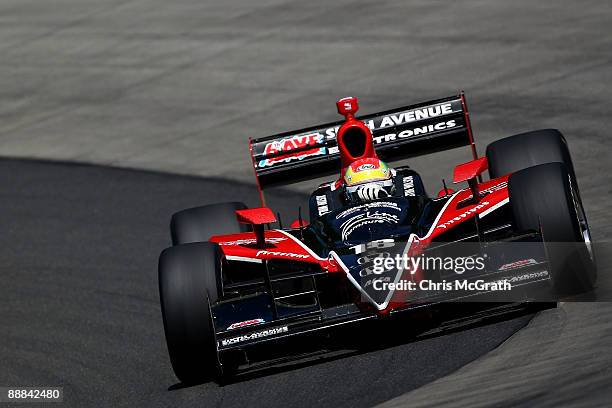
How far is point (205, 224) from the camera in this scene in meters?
12.5

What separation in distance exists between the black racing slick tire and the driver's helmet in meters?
0.99

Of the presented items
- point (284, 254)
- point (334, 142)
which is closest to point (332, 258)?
point (284, 254)

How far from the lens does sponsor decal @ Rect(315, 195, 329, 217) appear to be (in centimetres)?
1201

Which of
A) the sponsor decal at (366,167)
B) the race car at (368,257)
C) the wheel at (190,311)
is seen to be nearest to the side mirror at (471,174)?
the race car at (368,257)

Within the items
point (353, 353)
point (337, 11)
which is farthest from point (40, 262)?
point (337, 11)

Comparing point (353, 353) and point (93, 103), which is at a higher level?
point (93, 103)

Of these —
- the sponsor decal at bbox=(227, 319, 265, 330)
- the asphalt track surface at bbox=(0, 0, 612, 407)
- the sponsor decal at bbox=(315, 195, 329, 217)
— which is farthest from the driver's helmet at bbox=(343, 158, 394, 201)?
the sponsor decal at bbox=(227, 319, 265, 330)

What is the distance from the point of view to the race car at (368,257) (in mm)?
9656

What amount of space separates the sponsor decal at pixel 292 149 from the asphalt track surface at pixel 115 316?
1866 mm

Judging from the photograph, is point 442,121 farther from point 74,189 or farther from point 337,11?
point 337,11

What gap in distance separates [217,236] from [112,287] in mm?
2698

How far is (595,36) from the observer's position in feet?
68.0

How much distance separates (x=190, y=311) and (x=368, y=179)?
2.55 metres

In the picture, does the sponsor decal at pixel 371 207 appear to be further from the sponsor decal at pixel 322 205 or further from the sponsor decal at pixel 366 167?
the sponsor decal at pixel 322 205
